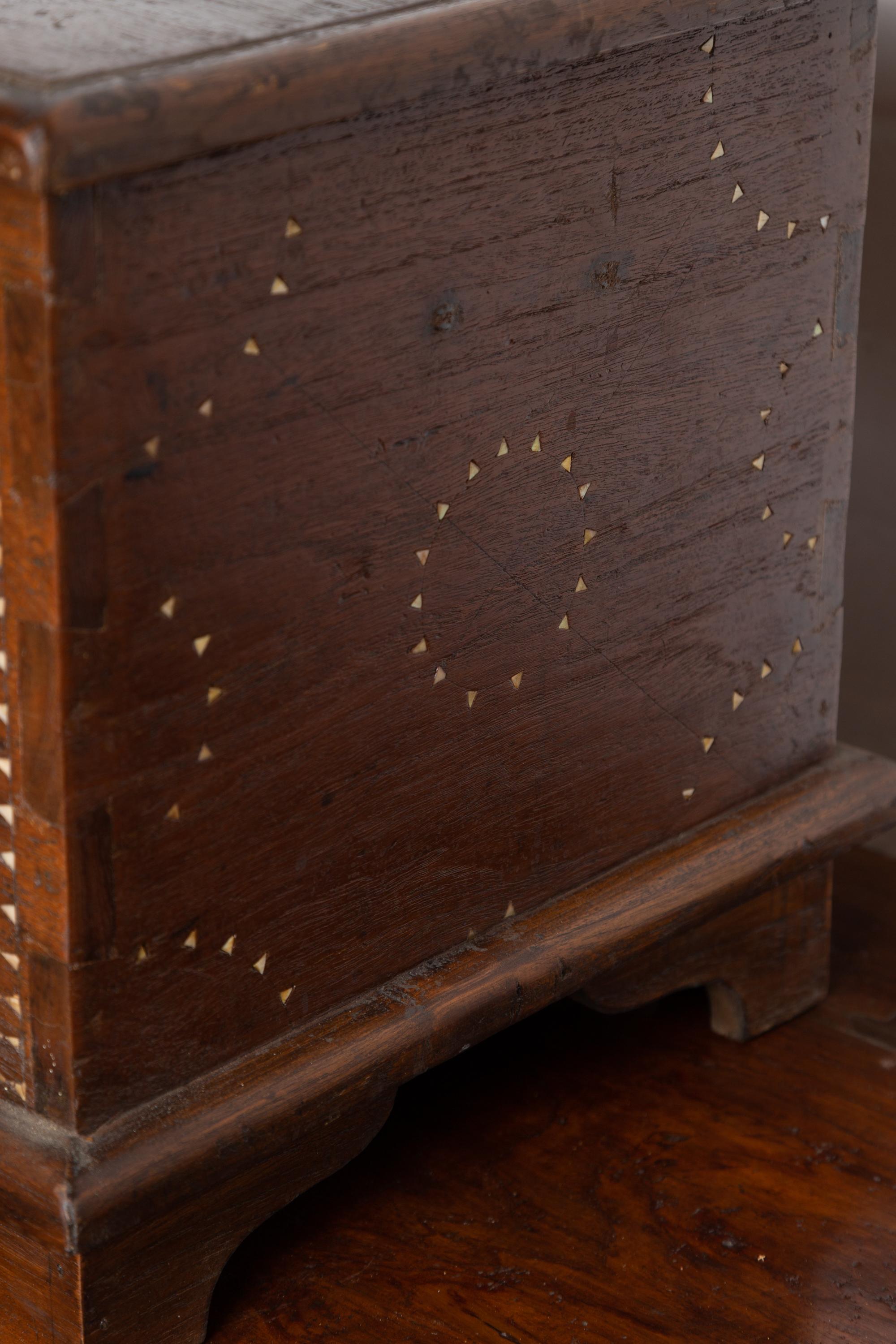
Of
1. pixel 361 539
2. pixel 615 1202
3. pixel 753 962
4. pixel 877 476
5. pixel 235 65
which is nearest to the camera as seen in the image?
pixel 235 65

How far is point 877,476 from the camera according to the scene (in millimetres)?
1491

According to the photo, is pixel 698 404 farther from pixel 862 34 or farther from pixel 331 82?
pixel 331 82

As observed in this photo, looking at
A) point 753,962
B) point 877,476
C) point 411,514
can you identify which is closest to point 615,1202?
point 753,962

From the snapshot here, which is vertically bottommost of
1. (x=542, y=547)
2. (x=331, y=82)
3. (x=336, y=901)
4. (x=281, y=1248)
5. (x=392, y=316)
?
(x=281, y=1248)

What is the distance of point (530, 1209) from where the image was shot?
3.73ft

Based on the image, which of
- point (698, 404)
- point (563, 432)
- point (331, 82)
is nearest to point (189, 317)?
point (331, 82)

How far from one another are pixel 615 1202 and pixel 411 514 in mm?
498

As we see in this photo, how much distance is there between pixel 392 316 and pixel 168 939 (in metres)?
0.35

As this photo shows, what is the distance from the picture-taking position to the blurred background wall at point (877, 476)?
1.41m

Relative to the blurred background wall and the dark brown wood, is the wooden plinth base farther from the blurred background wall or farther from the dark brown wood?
the blurred background wall

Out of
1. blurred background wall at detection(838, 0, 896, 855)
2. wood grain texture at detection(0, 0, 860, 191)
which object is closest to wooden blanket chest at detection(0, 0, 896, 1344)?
wood grain texture at detection(0, 0, 860, 191)

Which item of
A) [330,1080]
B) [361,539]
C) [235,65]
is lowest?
[330,1080]

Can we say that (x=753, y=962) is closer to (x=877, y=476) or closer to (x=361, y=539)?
(x=877, y=476)

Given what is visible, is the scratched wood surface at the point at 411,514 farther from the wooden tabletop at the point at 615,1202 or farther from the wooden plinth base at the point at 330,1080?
the wooden tabletop at the point at 615,1202
